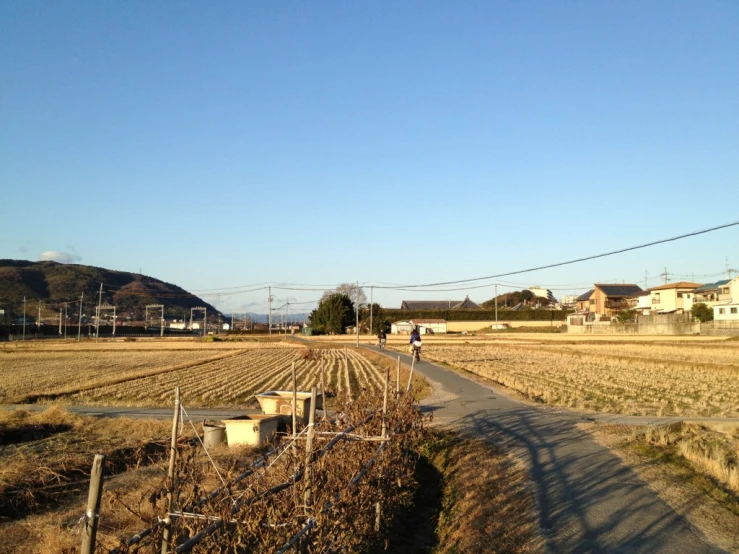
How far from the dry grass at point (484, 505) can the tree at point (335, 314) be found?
293ft

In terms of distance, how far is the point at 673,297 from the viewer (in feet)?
311

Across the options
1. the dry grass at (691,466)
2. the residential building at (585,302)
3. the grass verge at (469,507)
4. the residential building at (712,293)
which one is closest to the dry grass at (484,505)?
the grass verge at (469,507)

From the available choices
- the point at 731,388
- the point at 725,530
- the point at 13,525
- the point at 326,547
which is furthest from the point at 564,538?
the point at 731,388

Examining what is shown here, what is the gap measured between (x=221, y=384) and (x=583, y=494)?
19907 mm

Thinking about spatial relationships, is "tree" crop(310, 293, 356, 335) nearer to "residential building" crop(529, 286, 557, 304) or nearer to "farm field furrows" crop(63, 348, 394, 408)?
"farm field furrows" crop(63, 348, 394, 408)

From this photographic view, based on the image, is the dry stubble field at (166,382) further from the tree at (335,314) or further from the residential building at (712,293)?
the residential building at (712,293)

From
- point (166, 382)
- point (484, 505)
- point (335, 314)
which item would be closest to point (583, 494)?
point (484, 505)

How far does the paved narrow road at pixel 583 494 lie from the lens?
6.44m

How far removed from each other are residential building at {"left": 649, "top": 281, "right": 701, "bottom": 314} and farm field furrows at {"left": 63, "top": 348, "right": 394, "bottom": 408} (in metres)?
72.9

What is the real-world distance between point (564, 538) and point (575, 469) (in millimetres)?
3051

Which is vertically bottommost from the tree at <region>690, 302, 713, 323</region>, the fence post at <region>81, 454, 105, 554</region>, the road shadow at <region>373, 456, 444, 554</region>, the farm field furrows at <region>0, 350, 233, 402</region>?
the road shadow at <region>373, 456, 444, 554</region>

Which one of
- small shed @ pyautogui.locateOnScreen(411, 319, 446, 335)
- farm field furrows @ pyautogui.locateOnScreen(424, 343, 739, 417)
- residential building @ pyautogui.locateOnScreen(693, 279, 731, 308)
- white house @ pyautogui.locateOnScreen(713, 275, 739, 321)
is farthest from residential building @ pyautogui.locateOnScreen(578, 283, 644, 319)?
farm field furrows @ pyautogui.locateOnScreen(424, 343, 739, 417)

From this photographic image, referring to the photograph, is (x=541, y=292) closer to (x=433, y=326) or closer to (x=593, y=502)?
(x=433, y=326)

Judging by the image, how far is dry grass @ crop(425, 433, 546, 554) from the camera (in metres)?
6.71
